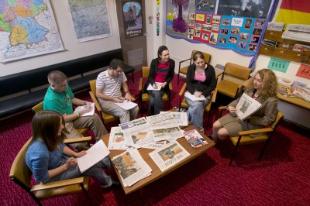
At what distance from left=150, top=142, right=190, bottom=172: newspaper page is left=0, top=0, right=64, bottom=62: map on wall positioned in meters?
3.00

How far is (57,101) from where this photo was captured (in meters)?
2.14

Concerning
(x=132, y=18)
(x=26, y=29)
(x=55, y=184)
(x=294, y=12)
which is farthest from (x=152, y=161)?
(x=132, y=18)

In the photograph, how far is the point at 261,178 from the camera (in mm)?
2248

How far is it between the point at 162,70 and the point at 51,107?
171cm

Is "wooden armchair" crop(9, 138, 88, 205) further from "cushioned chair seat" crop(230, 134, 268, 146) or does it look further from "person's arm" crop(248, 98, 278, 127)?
"person's arm" crop(248, 98, 278, 127)

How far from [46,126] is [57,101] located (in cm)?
81

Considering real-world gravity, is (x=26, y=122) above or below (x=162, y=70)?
below

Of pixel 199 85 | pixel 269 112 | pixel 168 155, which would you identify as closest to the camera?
pixel 168 155

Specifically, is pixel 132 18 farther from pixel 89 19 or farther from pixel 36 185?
pixel 36 185

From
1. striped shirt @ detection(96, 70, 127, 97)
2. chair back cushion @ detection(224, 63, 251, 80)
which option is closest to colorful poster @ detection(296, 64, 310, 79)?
chair back cushion @ detection(224, 63, 251, 80)

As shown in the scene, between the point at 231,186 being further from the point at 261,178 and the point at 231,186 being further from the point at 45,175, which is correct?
the point at 45,175

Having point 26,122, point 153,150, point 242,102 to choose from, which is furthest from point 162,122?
point 26,122

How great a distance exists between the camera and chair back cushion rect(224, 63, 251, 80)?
128 inches

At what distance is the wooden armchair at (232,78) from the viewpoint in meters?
3.21
